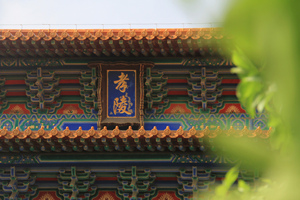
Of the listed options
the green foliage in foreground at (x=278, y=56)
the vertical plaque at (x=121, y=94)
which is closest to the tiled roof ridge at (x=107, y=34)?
the vertical plaque at (x=121, y=94)

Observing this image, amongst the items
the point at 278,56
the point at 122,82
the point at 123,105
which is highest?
the point at 122,82

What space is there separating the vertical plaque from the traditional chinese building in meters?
0.02

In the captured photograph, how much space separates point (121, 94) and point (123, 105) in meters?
0.20

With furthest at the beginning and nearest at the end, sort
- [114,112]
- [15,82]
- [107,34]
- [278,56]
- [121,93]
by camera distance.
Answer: [15,82] < [121,93] < [114,112] < [107,34] < [278,56]

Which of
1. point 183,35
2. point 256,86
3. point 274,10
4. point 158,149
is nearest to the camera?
point 274,10

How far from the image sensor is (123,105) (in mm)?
9734

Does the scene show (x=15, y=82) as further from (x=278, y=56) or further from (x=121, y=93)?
(x=278, y=56)

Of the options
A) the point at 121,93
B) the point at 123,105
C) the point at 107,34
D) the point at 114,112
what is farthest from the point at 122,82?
the point at 107,34

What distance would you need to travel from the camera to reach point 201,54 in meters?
9.74

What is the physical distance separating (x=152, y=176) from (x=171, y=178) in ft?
1.08

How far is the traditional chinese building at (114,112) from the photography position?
862 centimetres

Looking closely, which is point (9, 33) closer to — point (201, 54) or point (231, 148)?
point (201, 54)

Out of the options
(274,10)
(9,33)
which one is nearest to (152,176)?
(9,33)

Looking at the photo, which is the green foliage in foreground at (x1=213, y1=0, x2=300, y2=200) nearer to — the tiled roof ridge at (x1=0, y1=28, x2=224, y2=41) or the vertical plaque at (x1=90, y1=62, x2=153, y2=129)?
the tiled roof ridge at (x1=0, y1=28, x2=224, y2=41)
